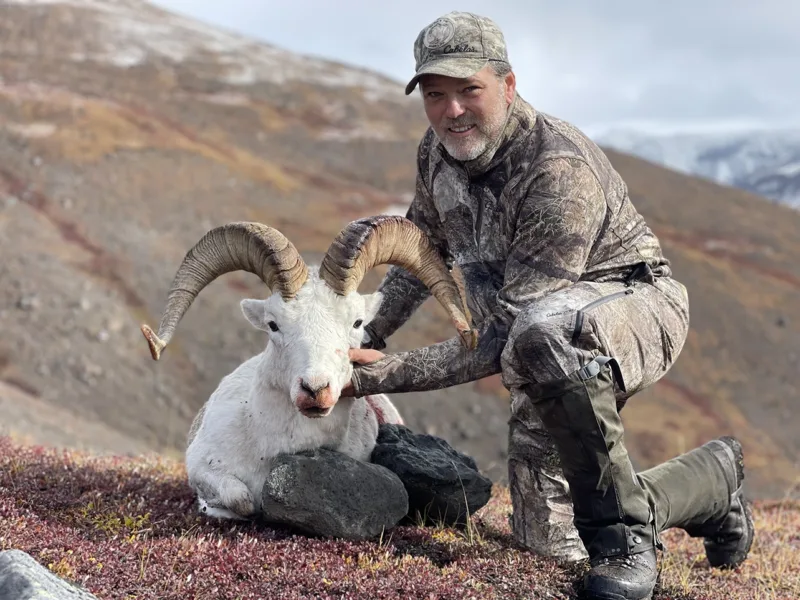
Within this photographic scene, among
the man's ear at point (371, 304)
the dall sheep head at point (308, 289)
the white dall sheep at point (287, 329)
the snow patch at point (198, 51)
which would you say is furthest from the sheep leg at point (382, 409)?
the snow patch at point (198, 51)

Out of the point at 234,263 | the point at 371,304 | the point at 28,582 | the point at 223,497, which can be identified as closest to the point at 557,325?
the point at 371,304

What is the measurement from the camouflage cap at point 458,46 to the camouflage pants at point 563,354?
1848 millimetres

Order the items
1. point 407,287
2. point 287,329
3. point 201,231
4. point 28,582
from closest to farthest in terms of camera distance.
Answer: point 28,582 < point 287,329 < point 407,287 < point 201,231

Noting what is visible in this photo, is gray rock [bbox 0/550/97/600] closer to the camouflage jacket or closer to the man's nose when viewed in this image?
the camouflage jacket

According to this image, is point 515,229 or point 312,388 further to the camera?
point 515,229

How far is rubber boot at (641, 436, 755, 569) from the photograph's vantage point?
6688mm

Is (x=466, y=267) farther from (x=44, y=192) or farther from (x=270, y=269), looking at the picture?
(x=44, y=192)

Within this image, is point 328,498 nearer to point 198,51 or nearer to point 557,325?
point 557,325

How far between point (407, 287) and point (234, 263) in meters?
1.68

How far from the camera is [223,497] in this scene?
6.93 meters

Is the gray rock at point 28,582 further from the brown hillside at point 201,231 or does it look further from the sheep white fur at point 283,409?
the brown hillside at point 201,231

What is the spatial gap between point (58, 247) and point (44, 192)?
233 inches

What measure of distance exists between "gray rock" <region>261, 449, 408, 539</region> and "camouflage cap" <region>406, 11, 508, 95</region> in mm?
3013

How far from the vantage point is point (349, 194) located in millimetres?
48312
